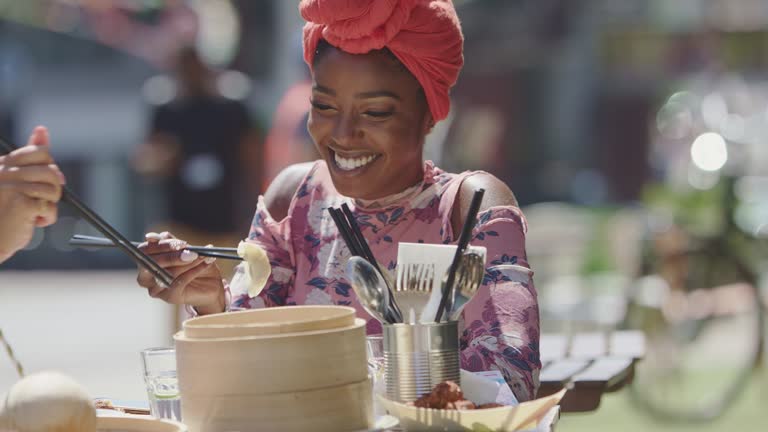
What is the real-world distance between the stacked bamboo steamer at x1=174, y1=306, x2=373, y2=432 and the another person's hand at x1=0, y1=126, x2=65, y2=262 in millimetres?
291

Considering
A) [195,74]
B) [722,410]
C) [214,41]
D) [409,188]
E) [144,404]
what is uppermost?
[214,41]

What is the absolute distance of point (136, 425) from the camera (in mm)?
1985

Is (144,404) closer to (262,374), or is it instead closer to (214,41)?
(262,374)

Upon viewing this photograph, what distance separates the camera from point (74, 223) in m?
16.5

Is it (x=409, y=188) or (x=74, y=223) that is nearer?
(x=409, y=188)

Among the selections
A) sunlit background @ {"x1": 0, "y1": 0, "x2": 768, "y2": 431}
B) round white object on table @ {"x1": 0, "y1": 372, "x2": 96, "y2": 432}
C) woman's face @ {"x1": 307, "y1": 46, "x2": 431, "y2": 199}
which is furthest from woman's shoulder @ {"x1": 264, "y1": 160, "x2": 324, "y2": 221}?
sunlit background @ {"x1": 0, "y1": 0, "x2": 768, "y2": 431}

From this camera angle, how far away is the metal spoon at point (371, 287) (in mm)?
2072

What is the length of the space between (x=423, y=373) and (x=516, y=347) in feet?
1.55

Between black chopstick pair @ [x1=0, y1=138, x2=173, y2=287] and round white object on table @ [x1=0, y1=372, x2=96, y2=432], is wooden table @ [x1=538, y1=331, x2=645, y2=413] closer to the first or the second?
black chopstick pair @ [x1=0, y1=138, x2=173, y2=287]

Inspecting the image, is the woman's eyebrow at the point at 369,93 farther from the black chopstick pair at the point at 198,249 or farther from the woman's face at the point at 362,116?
the black chopstick pair at the point at 198,249

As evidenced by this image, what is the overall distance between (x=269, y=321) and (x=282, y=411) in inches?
9.7

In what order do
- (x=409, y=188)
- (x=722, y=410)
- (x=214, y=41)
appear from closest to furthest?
(x=409, y=188) → (x=722, y=410) → (x=214, y=41)

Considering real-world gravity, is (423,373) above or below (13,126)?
below

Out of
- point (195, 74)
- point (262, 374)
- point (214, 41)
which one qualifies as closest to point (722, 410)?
point (195, 74)
